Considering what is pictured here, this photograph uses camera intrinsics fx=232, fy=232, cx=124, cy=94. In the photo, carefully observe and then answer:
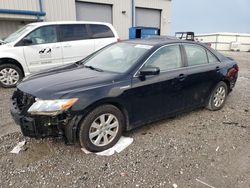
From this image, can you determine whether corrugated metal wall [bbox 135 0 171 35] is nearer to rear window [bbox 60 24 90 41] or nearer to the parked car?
rear window [bbox 60 24 90 41]

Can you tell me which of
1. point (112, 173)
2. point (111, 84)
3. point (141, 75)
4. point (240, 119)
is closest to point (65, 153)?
point (112, 173)

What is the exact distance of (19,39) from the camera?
6.44 metres

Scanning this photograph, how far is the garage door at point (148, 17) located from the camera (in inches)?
631

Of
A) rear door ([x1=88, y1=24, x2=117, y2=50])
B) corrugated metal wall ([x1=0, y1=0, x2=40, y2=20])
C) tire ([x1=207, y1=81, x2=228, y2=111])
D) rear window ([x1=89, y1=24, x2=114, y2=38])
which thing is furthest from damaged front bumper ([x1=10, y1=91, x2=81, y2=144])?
corrugated metal wall ([x1=0, y1=0, x2=40, y2=20])

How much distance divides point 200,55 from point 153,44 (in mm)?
1164

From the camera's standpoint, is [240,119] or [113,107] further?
[240,119]

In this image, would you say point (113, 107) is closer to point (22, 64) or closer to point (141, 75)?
point (141, 75)

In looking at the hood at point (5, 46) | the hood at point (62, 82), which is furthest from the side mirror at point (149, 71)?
the hood at point (5, 46)

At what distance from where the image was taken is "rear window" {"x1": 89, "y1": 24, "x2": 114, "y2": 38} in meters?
7.73

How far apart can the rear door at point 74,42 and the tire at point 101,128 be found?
14.6ft

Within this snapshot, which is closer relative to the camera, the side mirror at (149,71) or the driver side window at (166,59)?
the side mirror at (149,71)

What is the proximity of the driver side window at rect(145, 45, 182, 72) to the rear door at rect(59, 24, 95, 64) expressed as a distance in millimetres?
4103

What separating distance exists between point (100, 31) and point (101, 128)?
5380mm

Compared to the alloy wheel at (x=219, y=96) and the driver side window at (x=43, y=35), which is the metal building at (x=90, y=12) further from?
the alloy wheel at (x=219, y=96)
